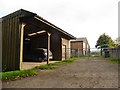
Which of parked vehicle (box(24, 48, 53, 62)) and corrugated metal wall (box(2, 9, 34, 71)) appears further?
parked vehicle (box(24, 48, 53, 62))

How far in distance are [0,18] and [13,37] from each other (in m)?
2.53

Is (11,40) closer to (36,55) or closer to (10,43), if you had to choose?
(10,43)

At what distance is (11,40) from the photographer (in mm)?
12938

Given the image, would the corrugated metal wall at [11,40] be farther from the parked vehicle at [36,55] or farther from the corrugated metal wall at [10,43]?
the parked vehicle at [36,55]

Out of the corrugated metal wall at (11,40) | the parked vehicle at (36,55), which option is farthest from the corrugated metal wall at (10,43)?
the parked vehicle at (36,55)

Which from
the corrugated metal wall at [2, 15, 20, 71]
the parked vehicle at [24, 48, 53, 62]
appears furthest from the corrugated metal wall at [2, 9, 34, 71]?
the parked vehicle at [24, 48, 53, 62]

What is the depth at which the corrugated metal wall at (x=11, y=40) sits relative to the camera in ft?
40.7

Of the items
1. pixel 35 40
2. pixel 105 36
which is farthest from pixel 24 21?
pixel 105 36

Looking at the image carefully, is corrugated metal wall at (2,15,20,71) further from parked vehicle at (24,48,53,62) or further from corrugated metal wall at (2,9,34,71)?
parked vehicle at (24,48,53,62)

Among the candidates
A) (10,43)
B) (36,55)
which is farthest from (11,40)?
(36,55)

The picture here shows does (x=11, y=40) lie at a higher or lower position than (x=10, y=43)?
higher

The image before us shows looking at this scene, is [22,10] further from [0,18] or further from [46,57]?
[46,57]

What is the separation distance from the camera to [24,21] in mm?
13008

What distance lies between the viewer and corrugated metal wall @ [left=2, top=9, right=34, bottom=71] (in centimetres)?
1240
